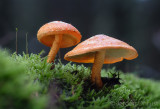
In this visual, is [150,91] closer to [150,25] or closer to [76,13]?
[76,13]

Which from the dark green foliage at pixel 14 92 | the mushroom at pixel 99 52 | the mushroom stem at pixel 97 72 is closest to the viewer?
the dark green foliage at pixel 14 92

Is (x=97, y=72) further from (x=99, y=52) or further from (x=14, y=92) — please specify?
(x=14, y=92)

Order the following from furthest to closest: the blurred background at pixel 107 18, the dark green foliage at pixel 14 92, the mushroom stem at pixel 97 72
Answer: the blurred background at pixel 107 18 → the mushroom stem at pixel 97 72 → the dark green foliage at pixel 14 92

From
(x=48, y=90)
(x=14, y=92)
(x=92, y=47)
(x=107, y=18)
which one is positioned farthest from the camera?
(x=107, y=18)

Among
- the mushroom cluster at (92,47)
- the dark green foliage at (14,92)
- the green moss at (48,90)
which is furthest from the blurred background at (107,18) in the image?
the dark green foliage at (14,92)

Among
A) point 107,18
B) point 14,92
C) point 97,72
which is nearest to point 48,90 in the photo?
point 14,92

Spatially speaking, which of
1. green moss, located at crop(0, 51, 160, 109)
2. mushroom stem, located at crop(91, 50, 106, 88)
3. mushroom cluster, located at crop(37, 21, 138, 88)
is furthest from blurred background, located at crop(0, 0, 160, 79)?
green moss, located at crop(0, 51, 160, 109)

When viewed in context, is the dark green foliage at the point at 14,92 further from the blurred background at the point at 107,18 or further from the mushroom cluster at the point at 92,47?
the blurred background at the point at 107,18

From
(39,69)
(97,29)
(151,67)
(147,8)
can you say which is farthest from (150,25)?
(39,69)
